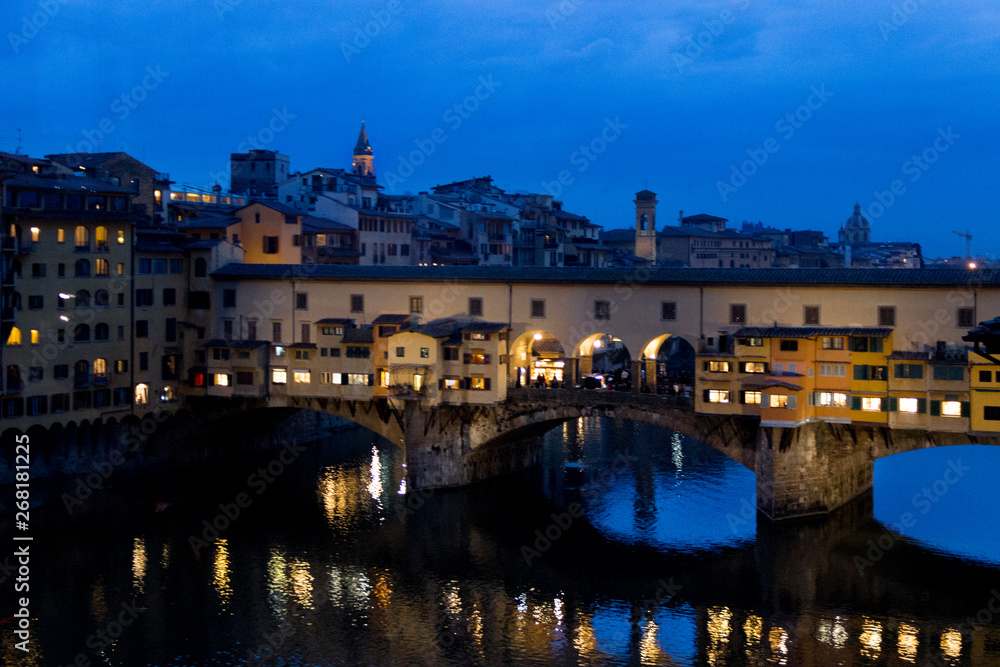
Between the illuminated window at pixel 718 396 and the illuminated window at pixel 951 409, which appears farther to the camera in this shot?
the illuminated window at pixel 718 396

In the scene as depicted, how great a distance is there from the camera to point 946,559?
48938 millimetres

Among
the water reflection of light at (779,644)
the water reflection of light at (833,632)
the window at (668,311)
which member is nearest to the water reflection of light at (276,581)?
the water reflection of light at (779,644)

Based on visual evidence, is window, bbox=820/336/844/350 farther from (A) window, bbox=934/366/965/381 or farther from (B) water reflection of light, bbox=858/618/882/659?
(B) water reflection of light, bbox=858/618/882/659

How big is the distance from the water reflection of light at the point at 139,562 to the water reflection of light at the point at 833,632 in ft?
93.2

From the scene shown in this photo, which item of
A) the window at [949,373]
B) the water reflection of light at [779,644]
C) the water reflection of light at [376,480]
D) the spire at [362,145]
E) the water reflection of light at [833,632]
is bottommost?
the water reflection of light at [779,644]

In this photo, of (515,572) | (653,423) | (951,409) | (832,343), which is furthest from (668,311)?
(515,572)

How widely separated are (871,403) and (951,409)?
3737 mm

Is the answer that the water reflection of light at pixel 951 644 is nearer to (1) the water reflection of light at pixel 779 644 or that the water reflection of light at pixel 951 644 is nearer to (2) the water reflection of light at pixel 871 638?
(2) the water reflection of light at pixel 871 638

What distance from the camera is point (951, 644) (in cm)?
3953

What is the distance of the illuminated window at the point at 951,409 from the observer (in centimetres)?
4978

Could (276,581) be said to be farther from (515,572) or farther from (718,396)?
(718,396)

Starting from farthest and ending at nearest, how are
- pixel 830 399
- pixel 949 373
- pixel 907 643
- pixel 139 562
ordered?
pixel 830 399
pixel 949 373
pixel 139 562
pixel 907 643

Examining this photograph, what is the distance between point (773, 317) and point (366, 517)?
24532 millimetres

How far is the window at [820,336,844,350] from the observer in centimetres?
5256
